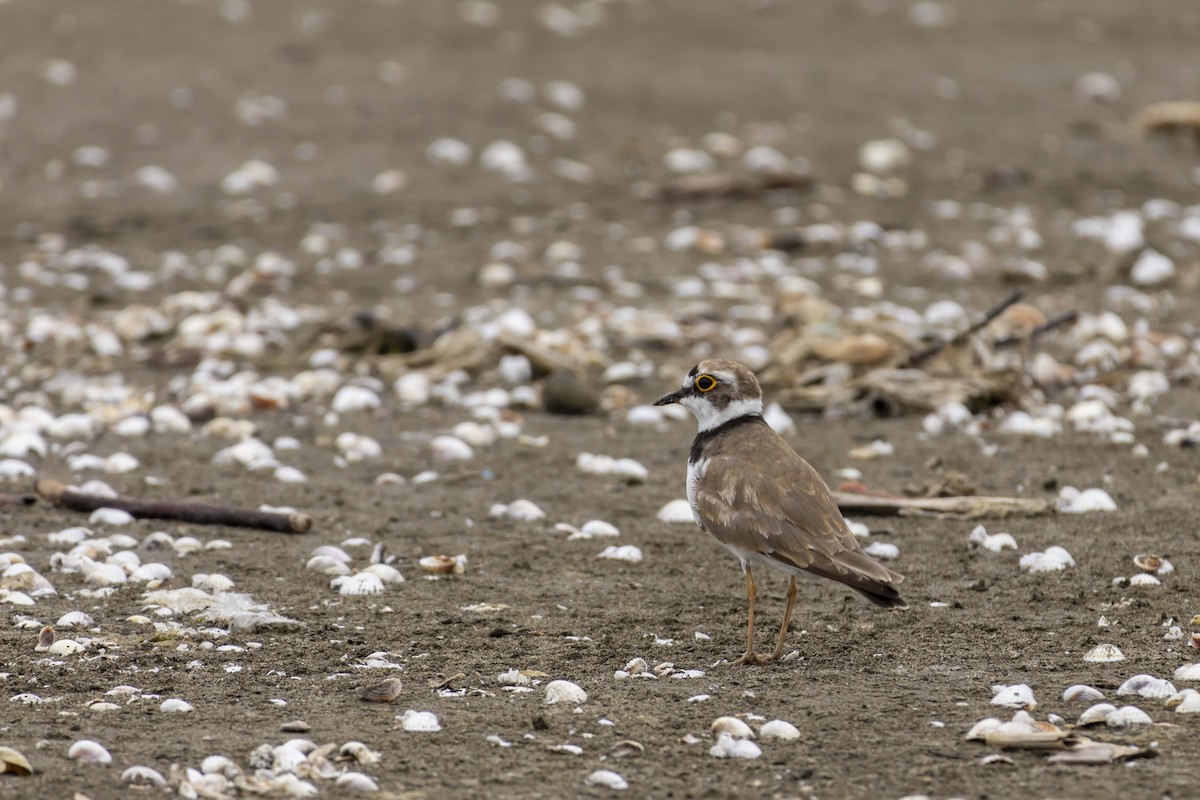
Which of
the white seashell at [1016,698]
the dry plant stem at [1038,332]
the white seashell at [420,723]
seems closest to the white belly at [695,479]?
the white seashell at [1016,698]

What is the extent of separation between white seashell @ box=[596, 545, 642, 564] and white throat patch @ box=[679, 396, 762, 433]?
84 cm

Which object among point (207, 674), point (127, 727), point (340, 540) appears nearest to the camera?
point (127, 727)

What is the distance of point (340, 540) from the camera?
767 centimetres

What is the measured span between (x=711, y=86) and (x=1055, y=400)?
917 centimetres

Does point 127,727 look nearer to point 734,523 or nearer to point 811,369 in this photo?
point 734,523

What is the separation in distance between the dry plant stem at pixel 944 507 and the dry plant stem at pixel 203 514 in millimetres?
2893

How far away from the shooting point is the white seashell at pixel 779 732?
514 cm

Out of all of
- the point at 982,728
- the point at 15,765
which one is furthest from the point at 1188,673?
the point at 15,765

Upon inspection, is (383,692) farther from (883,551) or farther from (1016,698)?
(883,551)

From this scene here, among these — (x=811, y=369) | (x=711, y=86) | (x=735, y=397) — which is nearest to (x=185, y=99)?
(x=711, y=86)

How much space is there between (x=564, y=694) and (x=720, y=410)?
1900mm

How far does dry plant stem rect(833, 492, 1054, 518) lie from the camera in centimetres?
797

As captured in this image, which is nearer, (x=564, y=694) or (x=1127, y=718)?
(x=1127, y=718)

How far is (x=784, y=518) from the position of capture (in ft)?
20.4
